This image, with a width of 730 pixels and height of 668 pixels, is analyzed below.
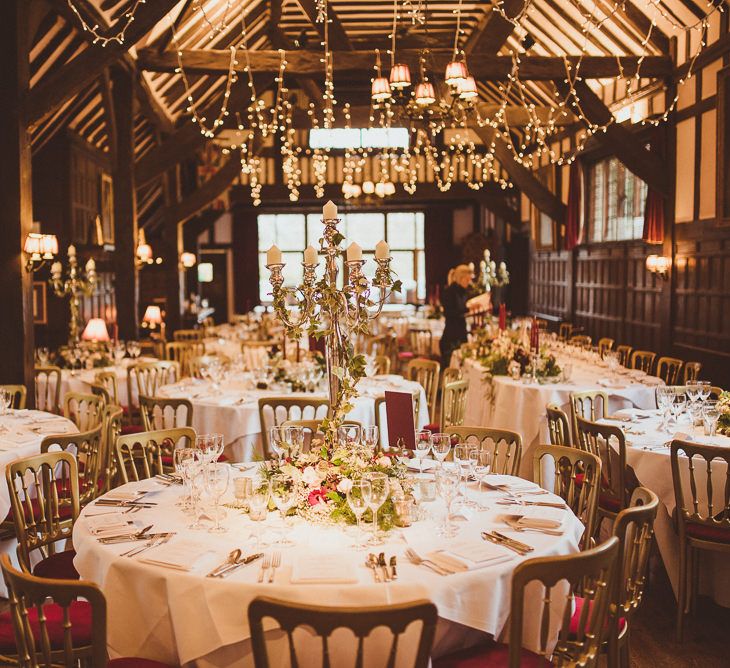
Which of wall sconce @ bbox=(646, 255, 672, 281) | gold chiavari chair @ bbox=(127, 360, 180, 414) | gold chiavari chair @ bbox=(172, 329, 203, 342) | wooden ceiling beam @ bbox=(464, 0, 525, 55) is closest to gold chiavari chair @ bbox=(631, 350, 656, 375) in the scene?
wall sconce @ bbox=(646, 255, 672, 281)

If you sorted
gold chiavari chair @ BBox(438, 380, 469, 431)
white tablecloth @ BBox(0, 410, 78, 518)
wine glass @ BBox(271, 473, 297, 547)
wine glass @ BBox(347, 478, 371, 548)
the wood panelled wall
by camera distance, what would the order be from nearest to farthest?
wine glass @ BBox(347, 478, 371, 548) → wine glass @ BBox(271, 473, 297, 547) → white tablecloth @ BBox(0, 410, 78, 518) → gold chiavari chair @ BBox(438, 380, 469, 431) → the wood panelled wall

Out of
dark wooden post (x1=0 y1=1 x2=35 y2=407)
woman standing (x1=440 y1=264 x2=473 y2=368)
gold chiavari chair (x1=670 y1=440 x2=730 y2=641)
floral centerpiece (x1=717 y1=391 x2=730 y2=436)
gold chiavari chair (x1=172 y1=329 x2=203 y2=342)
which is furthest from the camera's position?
gold chiavari chair (x1=172 y1=329 x2=203 y2=342)

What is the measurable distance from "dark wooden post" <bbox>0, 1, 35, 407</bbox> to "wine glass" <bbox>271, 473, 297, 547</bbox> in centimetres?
458

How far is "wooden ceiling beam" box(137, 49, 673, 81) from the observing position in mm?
9609

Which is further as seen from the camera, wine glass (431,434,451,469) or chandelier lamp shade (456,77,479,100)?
chandelier lamp shade (456,77,479,100)

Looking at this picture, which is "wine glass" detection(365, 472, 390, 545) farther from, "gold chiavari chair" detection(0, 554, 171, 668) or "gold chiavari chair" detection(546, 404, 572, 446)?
"gold chiavari chair" detection(546, 404, 572, 446)

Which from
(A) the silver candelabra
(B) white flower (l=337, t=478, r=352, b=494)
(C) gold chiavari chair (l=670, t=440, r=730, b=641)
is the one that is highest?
(A) the silver candelabra

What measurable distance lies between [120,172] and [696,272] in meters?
7.23

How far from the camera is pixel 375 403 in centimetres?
552

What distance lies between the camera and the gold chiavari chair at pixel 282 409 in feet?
17.6

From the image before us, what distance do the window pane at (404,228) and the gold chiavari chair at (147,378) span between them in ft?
42.7

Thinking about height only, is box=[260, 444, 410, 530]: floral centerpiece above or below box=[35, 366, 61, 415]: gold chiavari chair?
above

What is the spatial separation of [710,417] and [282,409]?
283cm

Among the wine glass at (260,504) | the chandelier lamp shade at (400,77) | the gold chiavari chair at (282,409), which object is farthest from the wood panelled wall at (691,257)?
the wine glass at (260,504)
